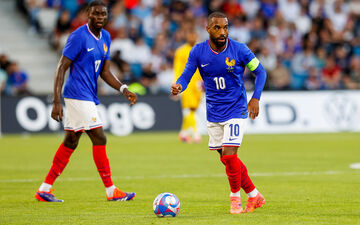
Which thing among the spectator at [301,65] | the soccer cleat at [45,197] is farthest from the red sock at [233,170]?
the spectator at [301,65]

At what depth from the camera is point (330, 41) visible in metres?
25.1

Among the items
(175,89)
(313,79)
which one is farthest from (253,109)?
(313,79)

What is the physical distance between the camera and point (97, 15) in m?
8.41

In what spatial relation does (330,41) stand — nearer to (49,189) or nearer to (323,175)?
(323,175)

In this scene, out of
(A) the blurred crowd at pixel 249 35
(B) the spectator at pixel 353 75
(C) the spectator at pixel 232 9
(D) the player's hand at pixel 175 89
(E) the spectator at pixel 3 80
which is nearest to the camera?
(D) the player's hand at pixel 175 89

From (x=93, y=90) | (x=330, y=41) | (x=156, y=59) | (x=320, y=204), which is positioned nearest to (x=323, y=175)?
(x=320, y=204)

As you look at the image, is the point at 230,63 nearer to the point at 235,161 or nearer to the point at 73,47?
the point at 235,161

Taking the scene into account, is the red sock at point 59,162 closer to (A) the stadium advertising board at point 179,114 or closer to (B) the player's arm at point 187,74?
(B) the player's arm at point 187,74

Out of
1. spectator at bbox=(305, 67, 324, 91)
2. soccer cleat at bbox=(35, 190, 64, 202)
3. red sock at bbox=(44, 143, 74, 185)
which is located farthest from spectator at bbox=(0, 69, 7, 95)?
soccer cleat at bbox=(35, 190, 64, 202)

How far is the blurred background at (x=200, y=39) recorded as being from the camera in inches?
843

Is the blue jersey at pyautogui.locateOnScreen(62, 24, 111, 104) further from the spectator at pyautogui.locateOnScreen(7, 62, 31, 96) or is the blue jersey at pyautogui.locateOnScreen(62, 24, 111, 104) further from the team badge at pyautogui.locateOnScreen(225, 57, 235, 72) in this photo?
the spectator at pyautogui.locateOnScreen(7, 62, 31, 96)

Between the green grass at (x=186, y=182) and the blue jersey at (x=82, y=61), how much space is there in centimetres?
131

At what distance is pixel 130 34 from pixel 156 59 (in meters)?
1.21

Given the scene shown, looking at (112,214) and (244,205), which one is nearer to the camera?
(112,214)
